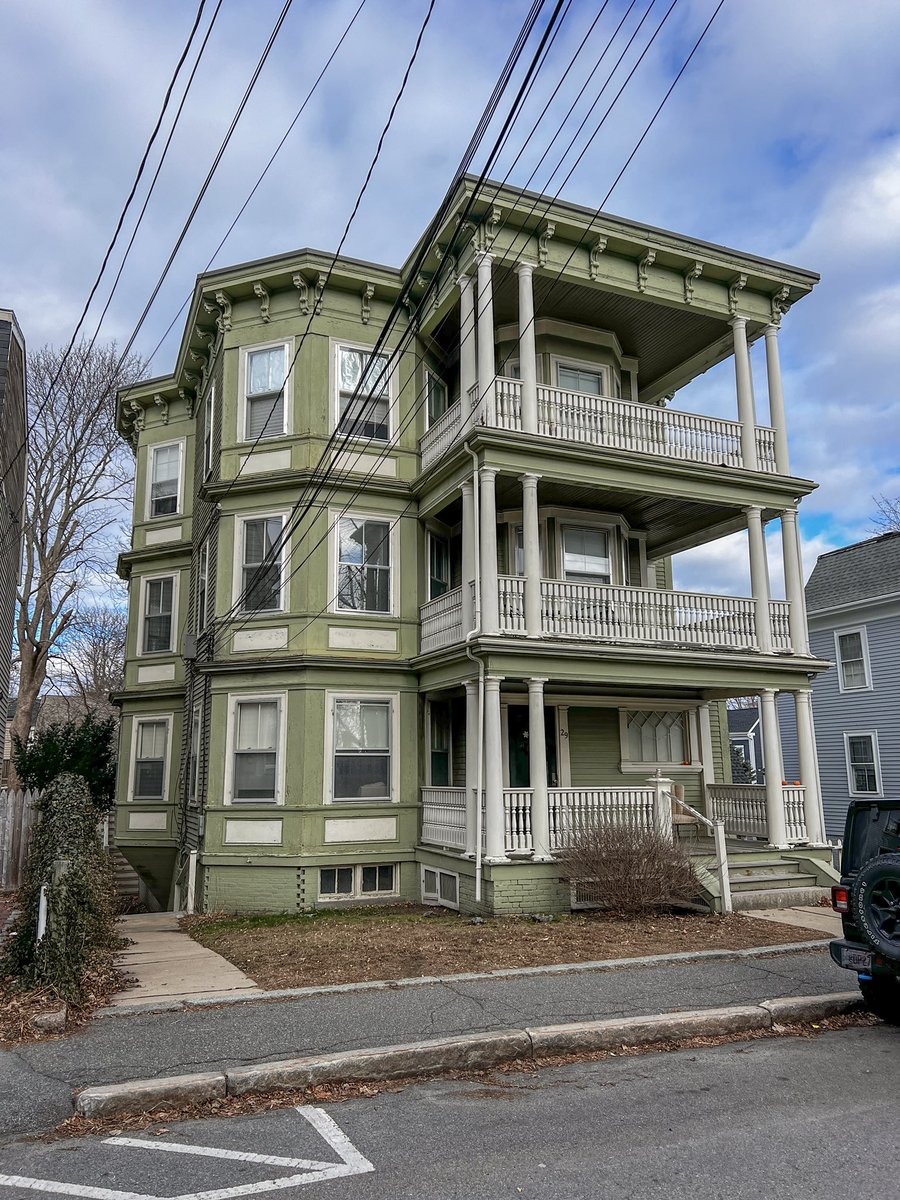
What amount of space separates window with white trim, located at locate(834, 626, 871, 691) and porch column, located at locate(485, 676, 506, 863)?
52.2 ft

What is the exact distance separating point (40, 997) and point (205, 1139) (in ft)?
9.26

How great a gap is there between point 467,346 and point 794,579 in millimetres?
6650

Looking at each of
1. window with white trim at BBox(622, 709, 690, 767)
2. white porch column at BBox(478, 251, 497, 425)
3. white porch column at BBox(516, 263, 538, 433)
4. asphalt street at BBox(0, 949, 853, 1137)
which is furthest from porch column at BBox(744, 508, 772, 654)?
asphalt street at BBox(0, 949, 853, 1137)

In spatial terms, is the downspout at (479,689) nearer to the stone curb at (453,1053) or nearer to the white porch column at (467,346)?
the white porch column at (467,346)

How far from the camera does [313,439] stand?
14938mm

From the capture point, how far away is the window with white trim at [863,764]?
2392cm

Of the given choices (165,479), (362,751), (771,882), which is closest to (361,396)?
(362,751)

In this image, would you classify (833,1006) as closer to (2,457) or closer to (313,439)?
(313,439)

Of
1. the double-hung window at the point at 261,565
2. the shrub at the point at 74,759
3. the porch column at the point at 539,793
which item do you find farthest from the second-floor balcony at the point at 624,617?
the shrub at the point at 74,759

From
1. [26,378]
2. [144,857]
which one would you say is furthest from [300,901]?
[26,378]

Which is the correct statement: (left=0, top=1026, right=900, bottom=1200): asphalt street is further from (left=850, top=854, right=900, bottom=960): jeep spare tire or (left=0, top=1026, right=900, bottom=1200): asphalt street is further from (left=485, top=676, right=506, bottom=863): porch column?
(left=485, top=676, right=506, bottom=863): porch column

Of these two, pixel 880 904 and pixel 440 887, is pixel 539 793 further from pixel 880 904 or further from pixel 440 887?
pixel 880 904

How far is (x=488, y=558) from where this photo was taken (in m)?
12.8

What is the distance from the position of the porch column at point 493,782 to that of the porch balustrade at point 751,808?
15.6 ft
